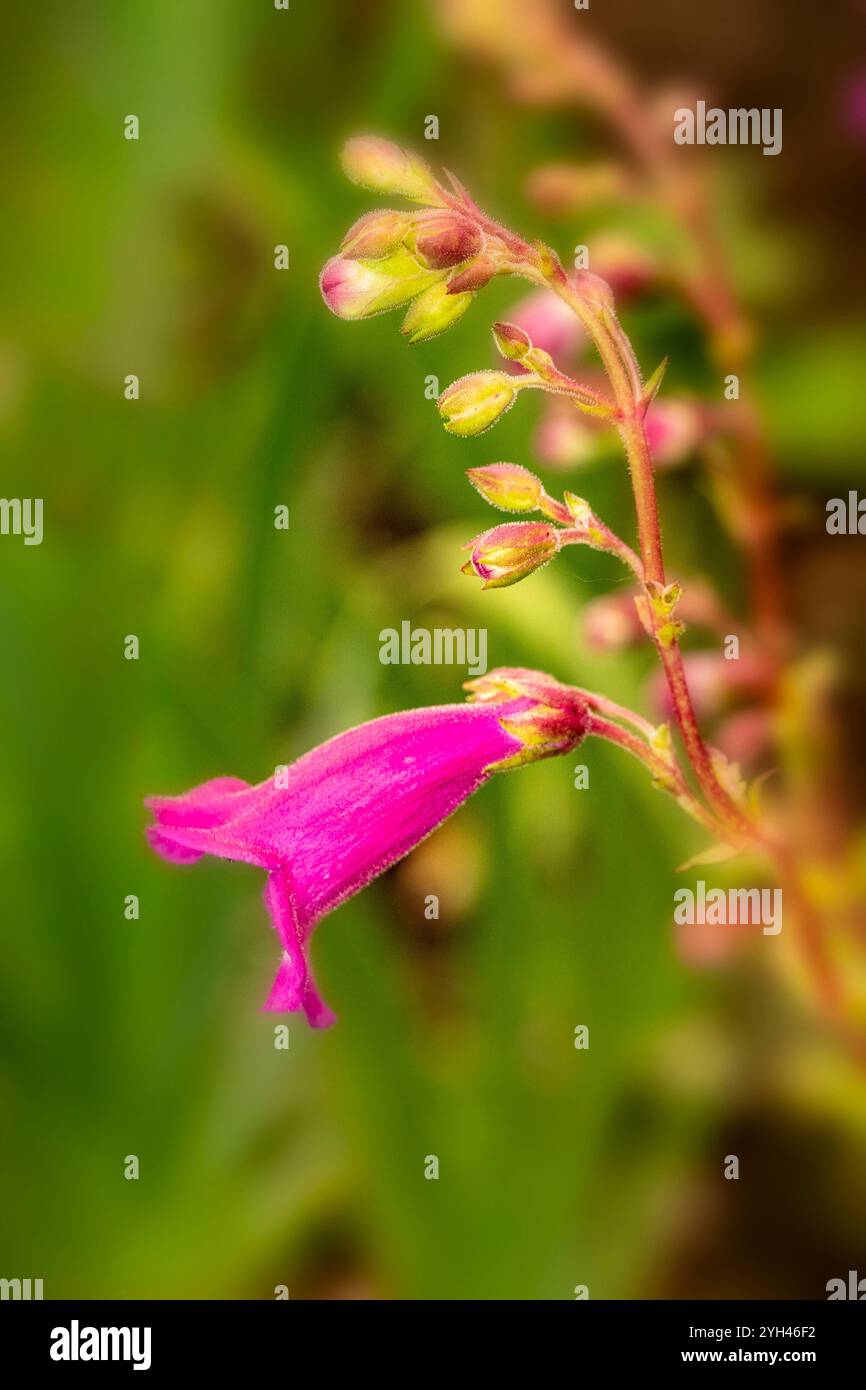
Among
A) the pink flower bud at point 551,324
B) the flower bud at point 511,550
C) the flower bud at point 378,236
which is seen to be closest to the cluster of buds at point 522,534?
the flower bud at point 511,550

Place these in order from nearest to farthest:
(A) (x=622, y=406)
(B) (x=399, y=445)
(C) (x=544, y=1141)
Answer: (A) (x=622, y=406) → (C) (x=544, y=1141) → (B) (x=399, y=445)

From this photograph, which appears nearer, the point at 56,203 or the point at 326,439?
the point at 326,439

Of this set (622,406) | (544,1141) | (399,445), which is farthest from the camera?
(399,445)

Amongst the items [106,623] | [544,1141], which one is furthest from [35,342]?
[544,1141]

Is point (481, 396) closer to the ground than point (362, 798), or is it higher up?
higher up

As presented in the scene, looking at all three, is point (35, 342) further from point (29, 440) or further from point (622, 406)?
point (622, 406)

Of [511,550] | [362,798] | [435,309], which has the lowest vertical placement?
[362,798]

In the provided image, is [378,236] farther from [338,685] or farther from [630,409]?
[338,685]

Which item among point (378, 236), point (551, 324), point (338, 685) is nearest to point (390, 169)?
point (378, 236)
